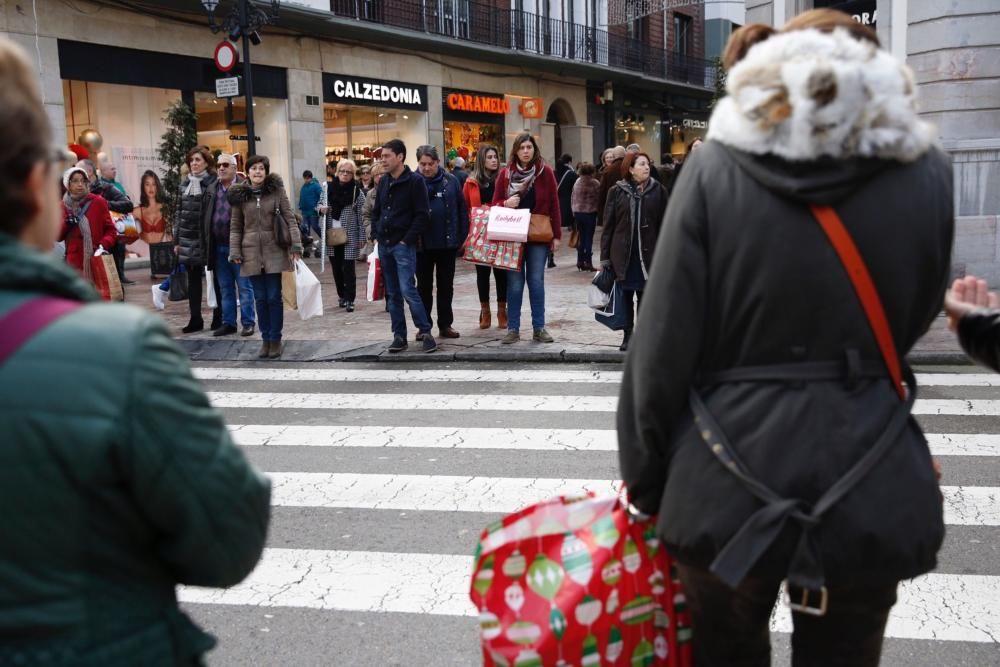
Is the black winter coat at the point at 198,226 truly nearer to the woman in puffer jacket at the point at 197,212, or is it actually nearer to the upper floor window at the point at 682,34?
the woman in puffer jacket at the point at 197,212

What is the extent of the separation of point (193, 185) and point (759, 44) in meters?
9.88

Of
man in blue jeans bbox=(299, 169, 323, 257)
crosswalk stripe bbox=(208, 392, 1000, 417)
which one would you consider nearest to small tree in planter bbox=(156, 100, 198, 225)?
man in blue jeans bbox=(299, 169, 323, 257)

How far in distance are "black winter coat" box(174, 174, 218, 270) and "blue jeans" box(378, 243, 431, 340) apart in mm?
2048

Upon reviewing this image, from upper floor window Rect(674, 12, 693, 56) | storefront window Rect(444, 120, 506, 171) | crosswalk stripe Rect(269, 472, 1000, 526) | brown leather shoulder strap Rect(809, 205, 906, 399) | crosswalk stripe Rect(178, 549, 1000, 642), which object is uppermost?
upper floor window Rect(674, 12, 693, 56)

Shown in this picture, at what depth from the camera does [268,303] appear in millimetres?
10328

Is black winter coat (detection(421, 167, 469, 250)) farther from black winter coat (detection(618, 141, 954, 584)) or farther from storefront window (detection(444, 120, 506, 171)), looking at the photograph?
storefront window (detection(444, 120, 506, 171))

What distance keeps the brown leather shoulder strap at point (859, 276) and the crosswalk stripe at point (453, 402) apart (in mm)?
5589

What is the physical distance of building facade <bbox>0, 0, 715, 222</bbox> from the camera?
18406 millimetres

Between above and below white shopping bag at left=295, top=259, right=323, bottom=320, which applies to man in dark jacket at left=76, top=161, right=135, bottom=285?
above

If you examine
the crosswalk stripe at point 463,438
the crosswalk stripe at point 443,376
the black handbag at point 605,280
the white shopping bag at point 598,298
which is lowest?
the crosswalk stripe at point 443,376

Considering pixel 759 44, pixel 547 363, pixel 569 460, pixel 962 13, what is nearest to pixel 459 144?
pixel 962 13

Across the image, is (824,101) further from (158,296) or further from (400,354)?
(158,296)

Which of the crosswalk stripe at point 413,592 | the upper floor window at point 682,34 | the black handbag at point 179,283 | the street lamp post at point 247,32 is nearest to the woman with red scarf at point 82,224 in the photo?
the black handbag at point 179,283

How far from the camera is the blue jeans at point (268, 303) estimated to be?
10.2 meters
